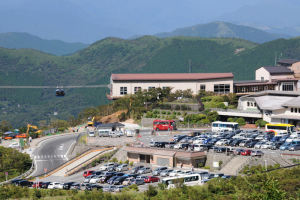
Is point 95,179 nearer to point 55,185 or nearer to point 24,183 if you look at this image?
point 55,185

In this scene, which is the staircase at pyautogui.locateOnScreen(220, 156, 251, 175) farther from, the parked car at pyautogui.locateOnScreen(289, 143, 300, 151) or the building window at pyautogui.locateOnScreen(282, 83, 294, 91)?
the building window at pyautogui.locateOnScreen(282, 83, 294, 91)

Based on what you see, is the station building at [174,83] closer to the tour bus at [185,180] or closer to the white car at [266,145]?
the white car at [266,145]

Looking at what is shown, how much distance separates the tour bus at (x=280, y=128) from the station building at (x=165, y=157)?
16281 mm

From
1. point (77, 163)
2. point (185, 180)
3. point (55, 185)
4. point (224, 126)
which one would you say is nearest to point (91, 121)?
point (224, 126)

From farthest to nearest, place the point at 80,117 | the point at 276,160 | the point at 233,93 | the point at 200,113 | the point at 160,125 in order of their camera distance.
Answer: the point at 80,117 → the point at 233,93 → the point at 200,113 → the point at 160,125 → the point at 276,160

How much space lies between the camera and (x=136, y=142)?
65.3 metres

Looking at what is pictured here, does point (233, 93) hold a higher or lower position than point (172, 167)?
higher

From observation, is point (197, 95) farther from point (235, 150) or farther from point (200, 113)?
point (235, 150)

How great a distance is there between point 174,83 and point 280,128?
3454cm

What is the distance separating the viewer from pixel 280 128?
220 ft

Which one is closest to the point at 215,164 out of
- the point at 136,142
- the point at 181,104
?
the point at 136,142

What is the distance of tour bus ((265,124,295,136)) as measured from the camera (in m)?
65.8

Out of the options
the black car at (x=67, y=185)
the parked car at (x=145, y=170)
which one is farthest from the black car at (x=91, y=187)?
the parked car at (x=145, y=170)

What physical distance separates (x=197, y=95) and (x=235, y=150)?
41.6 meters
